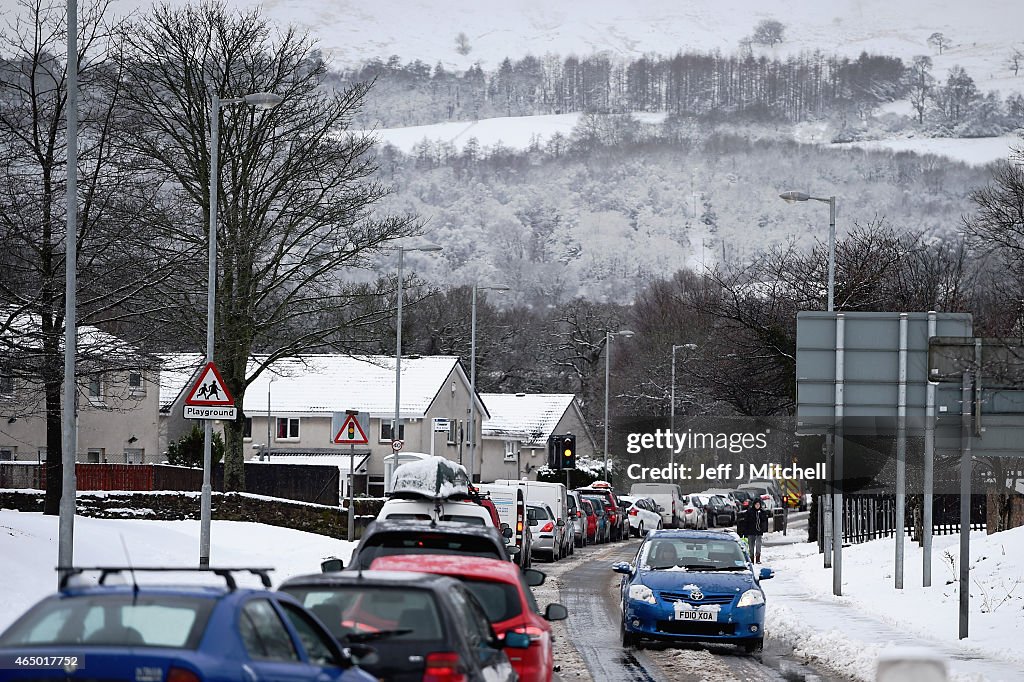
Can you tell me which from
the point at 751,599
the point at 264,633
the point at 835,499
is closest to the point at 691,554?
the point at 751,599

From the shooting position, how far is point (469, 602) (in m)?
10.2

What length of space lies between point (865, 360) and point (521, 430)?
69112 millimetres

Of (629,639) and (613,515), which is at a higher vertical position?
(629,639)

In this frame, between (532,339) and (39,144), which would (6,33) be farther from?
(532,339)

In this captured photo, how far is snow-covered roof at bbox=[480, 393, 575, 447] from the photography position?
9300 centimetres

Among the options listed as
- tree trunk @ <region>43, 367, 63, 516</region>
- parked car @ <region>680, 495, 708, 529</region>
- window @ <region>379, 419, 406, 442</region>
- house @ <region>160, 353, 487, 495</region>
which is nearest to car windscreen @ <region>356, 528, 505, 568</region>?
tree trunk @ <region>43, 367, 63, 516</region>

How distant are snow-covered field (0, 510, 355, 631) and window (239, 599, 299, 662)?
8722mm

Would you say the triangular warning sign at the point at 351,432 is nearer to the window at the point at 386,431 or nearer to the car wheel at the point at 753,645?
the car wheel at the point at 753,645

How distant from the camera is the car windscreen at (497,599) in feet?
37.4

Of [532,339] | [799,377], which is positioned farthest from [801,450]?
[532,339]

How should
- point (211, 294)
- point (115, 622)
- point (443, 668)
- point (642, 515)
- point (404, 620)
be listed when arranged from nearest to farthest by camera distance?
point (115, 622), point (443, 668), point (404, 620), point (211, 294), point (642, 515)

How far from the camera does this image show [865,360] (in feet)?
81.5

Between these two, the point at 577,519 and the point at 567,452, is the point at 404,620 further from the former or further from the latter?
the point at 567,452

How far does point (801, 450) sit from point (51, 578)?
31.5m
